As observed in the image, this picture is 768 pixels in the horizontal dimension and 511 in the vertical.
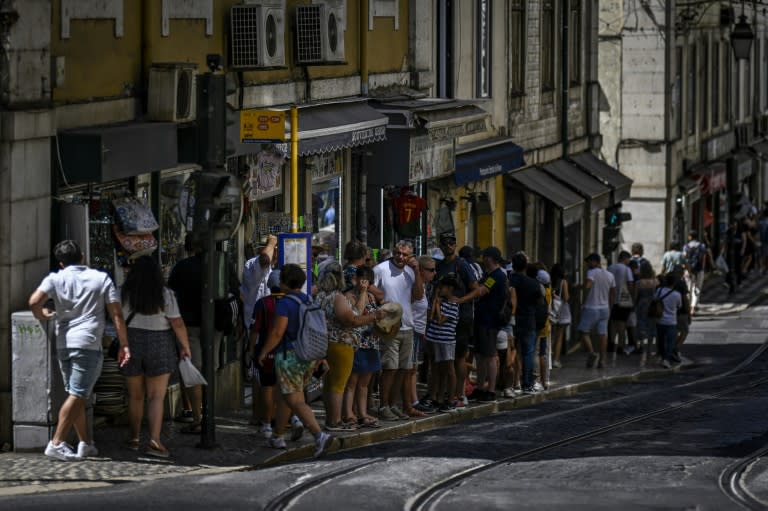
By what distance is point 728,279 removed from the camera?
43.3 metres

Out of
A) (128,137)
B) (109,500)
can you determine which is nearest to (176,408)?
(128,137)

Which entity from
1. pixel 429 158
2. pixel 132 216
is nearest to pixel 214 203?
pixel 132 216

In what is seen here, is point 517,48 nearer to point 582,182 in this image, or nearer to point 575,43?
point 582,182

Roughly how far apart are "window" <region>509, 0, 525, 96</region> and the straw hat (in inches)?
533

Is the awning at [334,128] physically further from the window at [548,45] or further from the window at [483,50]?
the window at [548,45]

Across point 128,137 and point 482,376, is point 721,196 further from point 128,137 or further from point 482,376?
point 128,137

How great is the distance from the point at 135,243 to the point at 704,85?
117ft

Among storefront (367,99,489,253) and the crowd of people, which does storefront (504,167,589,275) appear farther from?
the crowd of people

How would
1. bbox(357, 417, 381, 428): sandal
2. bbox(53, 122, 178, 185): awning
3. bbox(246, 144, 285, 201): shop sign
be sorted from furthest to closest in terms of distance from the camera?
bbox(246, 144, 285, 201): shop sign < bbox(357, 417, 381, 428): sandal < bbox(53, 122, 178, 185): awning

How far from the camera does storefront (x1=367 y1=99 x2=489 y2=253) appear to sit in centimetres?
2267

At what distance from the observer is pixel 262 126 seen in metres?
16.5

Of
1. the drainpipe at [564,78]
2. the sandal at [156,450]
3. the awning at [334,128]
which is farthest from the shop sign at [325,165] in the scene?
the drainpipe at [564,78]

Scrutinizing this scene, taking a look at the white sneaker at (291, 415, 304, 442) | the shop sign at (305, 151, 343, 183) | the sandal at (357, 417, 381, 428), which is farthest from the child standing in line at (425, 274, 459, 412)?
the white sneaker at (291, 415, 304, 442)

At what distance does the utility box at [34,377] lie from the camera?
45.7 feet
